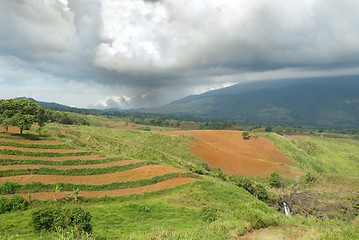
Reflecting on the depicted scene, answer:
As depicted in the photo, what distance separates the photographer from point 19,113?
31.4 metres

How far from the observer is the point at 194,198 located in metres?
26.0

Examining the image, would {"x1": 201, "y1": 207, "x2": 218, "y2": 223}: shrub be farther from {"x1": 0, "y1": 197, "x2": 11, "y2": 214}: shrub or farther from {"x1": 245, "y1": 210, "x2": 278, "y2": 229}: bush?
{"x1": 0, "y1": 197, "x2": 11, "y2": 214}: shrub

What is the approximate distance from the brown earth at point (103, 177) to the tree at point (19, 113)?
11261 millimetres

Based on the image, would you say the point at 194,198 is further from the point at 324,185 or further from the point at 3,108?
the point at 324,185

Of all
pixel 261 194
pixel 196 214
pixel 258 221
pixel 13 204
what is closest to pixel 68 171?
pixel 13 204

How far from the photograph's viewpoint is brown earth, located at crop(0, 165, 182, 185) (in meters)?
23.7

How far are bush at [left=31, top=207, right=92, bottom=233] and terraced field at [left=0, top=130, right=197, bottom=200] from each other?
816cm

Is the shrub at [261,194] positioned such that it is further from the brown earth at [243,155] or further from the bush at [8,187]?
the bush at [8,187]

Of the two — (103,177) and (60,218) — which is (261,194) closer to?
(103,177)

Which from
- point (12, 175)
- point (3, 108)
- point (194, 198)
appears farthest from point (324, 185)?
point (3, 108)

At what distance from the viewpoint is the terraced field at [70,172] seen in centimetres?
2348

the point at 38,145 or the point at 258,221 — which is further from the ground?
the point at 38,145

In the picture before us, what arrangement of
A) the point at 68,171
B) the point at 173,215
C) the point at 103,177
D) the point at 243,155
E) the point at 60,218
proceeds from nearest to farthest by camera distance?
the point at 60,218, the point at 173,215, the point at 68,171, the point at 103,177, the point at 243,155

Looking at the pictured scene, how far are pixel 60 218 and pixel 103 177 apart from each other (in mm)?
14639
